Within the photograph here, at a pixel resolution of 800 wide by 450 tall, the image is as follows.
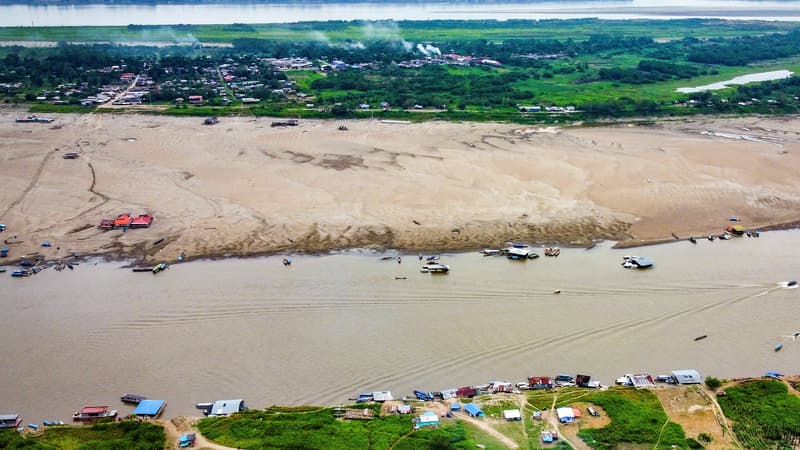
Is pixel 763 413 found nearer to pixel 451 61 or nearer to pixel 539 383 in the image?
pixel 539 383

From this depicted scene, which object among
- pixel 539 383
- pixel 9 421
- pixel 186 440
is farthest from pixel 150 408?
pixel 539 383

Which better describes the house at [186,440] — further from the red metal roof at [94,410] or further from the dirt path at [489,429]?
the dirt path at [489,429]

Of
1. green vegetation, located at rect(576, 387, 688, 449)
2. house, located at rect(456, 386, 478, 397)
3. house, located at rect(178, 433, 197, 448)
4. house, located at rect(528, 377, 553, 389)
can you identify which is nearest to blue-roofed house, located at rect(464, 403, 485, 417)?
house, located at rect(456, 386, 478, 397)

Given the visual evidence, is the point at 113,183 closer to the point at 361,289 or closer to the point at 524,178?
the point at 361,289

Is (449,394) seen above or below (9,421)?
above

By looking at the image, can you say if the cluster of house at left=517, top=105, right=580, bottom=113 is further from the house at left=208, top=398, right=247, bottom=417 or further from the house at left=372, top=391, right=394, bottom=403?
the house at left=208, top=398, right=247, bottom=417

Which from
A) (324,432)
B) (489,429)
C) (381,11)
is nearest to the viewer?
(324,432)
